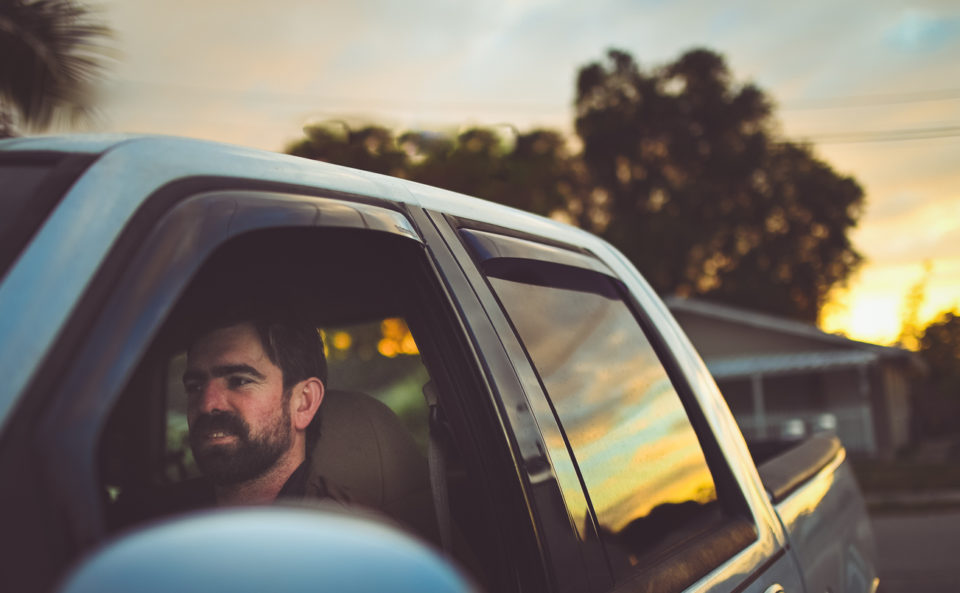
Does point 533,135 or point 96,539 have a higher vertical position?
Result: point 533,135

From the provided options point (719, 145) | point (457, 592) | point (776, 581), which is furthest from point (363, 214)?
point (719, 145)

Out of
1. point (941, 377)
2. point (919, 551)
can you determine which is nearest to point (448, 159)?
point (919, 551)

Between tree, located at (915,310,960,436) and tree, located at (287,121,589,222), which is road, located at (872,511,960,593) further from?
tree, located at (915,310,960,436)

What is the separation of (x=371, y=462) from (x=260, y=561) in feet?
4.24

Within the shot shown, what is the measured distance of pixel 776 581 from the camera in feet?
6.87

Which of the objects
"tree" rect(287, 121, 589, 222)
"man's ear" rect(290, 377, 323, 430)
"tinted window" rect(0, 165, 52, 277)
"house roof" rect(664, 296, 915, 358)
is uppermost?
"tree" rect(287, 121, 589, 222)

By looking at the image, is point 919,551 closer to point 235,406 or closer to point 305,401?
point 305,401

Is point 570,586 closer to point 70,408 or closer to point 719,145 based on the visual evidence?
point 70,408

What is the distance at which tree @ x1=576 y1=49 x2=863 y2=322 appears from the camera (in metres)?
42.3

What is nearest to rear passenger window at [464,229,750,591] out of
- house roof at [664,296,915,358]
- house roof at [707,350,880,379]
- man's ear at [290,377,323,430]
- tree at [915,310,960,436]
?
man's ear at [290,377,323,430]

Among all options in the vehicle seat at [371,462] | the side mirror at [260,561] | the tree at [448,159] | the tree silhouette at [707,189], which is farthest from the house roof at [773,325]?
the side mirror at [260,561]

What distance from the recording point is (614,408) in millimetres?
2020

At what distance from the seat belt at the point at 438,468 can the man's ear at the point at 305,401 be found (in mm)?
245

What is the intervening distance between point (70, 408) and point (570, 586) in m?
0.89
